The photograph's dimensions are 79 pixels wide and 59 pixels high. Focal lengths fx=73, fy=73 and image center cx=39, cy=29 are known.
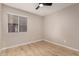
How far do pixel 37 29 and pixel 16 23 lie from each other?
195 centimetres

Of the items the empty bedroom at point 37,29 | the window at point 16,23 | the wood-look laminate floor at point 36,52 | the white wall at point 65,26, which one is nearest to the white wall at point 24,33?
the empty bedroom at point 37,29

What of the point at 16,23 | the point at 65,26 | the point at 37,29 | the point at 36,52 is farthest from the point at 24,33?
Result: the point at 65,26

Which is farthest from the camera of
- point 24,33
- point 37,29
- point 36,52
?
point 37,29

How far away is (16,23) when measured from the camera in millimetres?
4461

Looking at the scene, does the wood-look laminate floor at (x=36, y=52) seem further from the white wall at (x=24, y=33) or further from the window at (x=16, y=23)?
the window at (x=16, y=23)

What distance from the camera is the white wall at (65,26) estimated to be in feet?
11.9

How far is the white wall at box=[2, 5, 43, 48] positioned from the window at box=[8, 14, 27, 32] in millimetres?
229

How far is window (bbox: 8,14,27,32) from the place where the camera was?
13.4 feet

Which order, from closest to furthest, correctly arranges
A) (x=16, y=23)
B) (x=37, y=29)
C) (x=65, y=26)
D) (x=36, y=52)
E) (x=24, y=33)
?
(x=36, y=52)
(x=65, y=26)
(x=16, y=23)
(x=24, y=33)
(x=37, y=29)

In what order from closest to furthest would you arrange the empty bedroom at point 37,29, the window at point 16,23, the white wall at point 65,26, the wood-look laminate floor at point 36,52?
1. the wood-look laminate floor at point 36,52
2. the empty bedroom at point 37,29
3. the white wall at point 65,26
4. the window at point 16,23

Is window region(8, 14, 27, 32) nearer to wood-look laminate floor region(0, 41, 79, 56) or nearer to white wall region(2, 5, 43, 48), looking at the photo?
white wall region(2, 5, 43, 48)

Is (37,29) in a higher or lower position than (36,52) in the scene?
higher

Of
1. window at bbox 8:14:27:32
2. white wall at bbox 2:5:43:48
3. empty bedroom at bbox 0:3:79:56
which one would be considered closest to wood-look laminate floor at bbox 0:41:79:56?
empty bedroom at bbox 0:3:79:56

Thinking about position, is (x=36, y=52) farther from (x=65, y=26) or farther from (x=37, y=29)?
(x=37, y=29)
